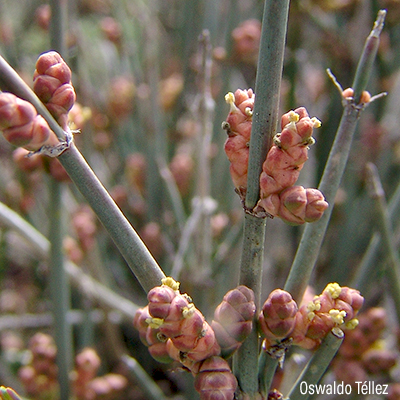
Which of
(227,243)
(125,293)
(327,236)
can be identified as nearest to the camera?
(227,243)

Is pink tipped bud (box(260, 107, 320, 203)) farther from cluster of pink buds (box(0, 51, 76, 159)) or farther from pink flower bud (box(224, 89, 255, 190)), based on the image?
cluster of pink buds (box(0, 51, 76, 159))

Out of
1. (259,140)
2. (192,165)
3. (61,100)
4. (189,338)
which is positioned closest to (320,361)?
(189,338)

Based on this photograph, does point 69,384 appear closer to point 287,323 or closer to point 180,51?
point 287,323

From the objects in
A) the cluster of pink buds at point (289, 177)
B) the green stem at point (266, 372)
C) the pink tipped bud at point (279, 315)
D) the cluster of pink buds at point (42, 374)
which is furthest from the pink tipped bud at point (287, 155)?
the cluster of pink buds at point (42, 374)

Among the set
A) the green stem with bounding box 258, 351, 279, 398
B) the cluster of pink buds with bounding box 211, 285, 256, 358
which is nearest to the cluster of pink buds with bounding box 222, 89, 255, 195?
the cluster of pink buds with bounding box 211, 285, 256, 358

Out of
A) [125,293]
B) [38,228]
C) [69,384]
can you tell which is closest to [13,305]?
[38,228]

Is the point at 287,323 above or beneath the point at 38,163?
beneath

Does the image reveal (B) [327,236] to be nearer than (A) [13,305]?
Yes

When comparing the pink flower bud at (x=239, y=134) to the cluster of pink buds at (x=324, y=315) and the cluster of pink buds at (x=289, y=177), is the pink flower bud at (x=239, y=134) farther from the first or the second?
the cluster of pink buds at (x=324, y=315)
